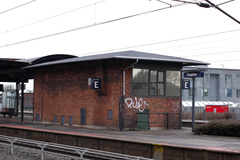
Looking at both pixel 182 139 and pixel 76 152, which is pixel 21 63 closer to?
pixel 76 152

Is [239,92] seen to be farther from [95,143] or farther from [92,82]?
[95,143]

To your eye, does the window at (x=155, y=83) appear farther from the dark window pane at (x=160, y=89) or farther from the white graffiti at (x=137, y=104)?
the white graffiti at (x=137, y=104)

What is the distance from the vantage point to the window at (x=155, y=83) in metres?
18.4

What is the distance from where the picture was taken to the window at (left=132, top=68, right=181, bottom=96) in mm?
18375

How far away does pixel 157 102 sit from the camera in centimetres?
1883

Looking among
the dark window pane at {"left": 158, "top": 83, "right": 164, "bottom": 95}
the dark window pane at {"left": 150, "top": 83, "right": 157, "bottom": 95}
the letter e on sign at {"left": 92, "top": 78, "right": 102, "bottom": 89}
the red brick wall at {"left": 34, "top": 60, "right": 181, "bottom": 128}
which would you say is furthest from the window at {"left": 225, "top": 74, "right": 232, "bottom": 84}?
the letter e on sign at {"left": 92, "top": 78, "right": 102, "bottom": 89}

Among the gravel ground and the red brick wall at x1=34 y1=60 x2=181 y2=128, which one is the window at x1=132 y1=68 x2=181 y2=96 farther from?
the gravel ground

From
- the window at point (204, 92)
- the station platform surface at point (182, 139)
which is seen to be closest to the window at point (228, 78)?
the window at point (204, 92)

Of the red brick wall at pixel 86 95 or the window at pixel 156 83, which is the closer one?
the red brick wall at pixel 86 95

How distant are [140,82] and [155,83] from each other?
2.91 feet

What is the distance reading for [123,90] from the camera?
58.7ft

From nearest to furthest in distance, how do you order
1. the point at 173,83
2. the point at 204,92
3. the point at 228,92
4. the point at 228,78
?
the point at 173,83, the point at 204,92, the point at 228,78, the point at 228,92

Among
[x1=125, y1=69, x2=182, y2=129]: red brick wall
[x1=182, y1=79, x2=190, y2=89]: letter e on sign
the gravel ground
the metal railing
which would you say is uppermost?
[x1=182, y1=79, x2=190, y2=89]: letter e on sign

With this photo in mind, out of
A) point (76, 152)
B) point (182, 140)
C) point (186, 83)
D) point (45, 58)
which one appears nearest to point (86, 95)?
point (45, 58)
